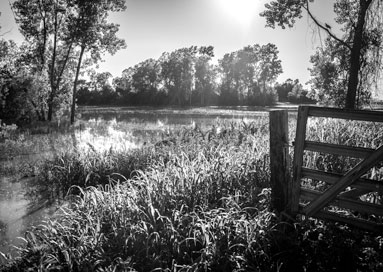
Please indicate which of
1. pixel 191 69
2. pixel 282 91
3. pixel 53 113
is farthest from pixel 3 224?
pixel 282 91

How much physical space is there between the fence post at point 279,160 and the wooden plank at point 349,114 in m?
0.44

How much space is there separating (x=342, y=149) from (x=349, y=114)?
458mm

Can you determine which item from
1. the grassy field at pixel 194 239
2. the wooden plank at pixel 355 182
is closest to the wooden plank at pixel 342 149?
the wooden plank at pixel 355 182

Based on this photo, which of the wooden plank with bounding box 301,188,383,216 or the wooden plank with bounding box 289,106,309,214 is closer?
the wooden plank with bounding box 301,188,383,216

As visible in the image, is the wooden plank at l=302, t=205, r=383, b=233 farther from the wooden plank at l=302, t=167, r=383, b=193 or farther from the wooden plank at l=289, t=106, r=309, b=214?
the wooden plank at l=302, t=167, r=383, b=193

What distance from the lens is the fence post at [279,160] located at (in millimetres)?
Result: 4023

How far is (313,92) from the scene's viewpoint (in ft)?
76.0

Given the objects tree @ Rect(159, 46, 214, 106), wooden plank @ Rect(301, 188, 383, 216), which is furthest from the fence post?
tree @ Rect(159, 46, 214, 106)

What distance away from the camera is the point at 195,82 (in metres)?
70.9

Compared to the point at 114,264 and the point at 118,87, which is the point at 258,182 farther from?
the point at 118,87

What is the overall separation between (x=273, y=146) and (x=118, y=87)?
239 ft

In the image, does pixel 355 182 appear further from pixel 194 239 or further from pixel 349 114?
pixel 194 239

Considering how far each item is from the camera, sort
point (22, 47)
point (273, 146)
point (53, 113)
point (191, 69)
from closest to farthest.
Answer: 1. point (273, 146)
2. point (53, 113)
3. point (22, 47)
4. point (191, 69)

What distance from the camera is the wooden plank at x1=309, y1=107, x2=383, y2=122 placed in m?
3.26
